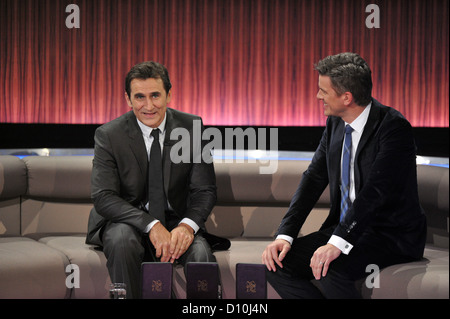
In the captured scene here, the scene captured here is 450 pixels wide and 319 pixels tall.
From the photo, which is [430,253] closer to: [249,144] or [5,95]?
[249,144]

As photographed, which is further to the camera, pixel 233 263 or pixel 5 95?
pixel 5 95

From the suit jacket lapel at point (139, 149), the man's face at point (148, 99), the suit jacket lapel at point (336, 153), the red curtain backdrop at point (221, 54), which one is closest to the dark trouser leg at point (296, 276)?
the suit jacket lapel at point (336, 153)

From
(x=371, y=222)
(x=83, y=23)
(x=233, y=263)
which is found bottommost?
(x=233, y=263)

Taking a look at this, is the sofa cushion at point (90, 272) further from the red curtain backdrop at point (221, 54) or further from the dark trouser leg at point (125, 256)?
the red curtain backdrop at point (221, 54)

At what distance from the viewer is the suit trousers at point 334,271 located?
190 centimetres

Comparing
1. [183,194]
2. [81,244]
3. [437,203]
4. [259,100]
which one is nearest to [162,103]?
[183,194]

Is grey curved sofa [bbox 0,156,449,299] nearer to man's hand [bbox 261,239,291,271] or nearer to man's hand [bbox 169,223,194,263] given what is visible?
man's hand [bbox 169,223,194,263]

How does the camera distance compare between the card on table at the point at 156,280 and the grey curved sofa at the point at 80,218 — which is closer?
the card on table at the point at 156,280

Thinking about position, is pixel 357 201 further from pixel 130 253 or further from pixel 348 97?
pixel 130 253

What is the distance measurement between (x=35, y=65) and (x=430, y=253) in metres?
2.95

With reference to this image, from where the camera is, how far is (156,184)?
93.4 inches

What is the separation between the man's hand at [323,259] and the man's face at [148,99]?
38.1 inches

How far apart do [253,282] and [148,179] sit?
98cm

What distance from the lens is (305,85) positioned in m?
3.81
